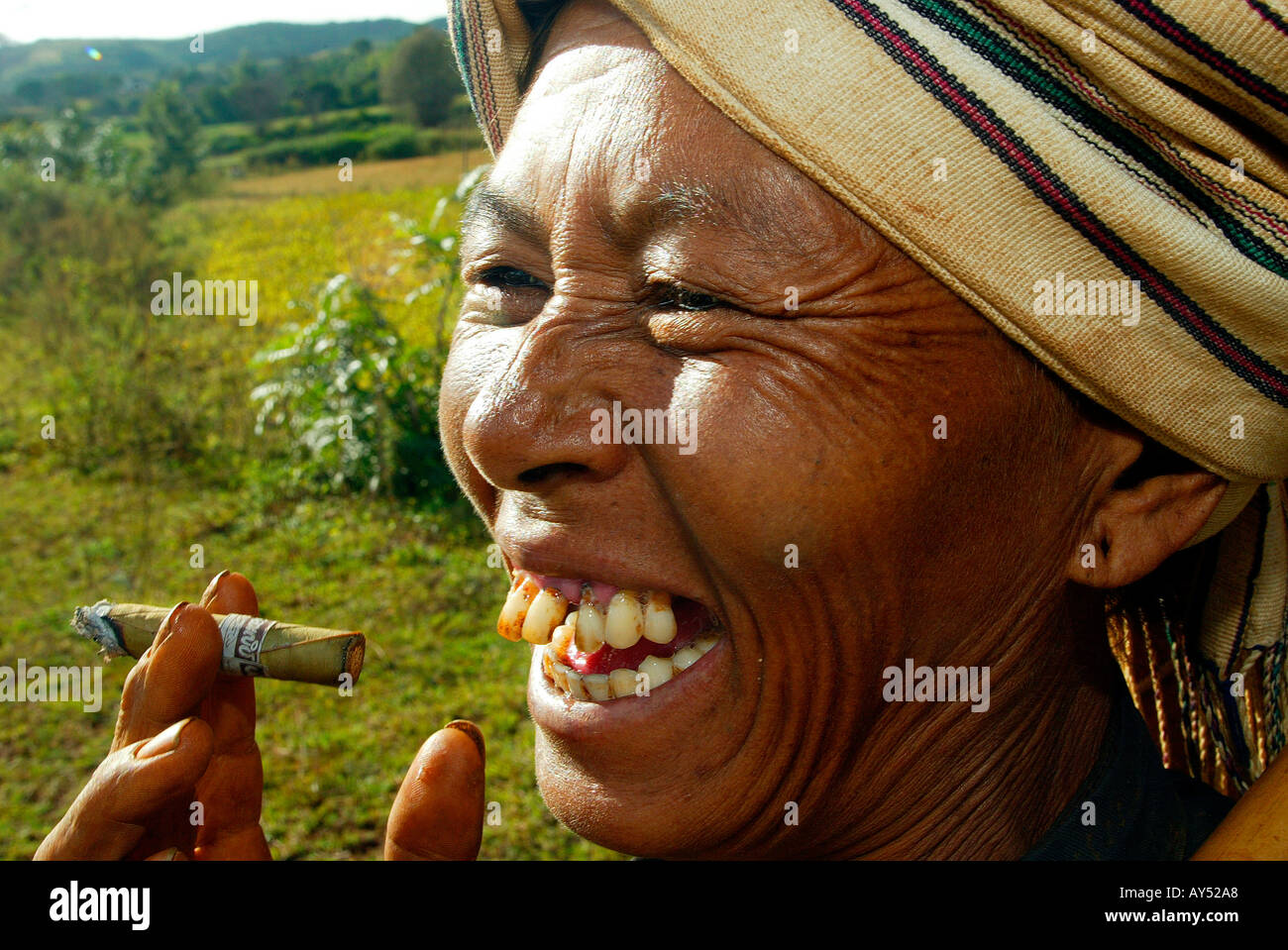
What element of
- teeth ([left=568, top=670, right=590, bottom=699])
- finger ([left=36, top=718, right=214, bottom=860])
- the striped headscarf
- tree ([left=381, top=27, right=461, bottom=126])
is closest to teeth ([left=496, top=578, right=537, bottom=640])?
teeth ([left=568, top=670, right=590, bottom=699])

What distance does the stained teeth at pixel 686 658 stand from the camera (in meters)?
1.76

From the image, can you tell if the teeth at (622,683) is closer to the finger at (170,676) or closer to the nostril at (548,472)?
the nostril at (548,472)

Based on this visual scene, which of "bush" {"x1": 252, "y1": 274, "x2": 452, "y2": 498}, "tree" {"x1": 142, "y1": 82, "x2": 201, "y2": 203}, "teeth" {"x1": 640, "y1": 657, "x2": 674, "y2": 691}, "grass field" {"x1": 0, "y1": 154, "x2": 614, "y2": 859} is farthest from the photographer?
"tree" {"x1": 142, "y1": 82, "x2": 201, "y2": 203}

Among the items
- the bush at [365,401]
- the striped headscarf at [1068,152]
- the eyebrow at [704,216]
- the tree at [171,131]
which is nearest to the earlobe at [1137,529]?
the striped headscarf at [1068,152]

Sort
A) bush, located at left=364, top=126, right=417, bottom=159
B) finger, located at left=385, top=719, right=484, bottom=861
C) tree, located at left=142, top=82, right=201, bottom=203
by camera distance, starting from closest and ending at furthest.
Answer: finger, located at left=385, top=719, right=484, bottom=861 < tree, located at left=142, top=82, right=201, bottom=203 < bush, located at left=364, top=126, right=417, bottom=159

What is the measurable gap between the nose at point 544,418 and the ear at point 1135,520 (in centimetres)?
85

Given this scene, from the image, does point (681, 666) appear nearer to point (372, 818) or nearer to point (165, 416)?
point (372, 818)

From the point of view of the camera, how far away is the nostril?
1.69 metres

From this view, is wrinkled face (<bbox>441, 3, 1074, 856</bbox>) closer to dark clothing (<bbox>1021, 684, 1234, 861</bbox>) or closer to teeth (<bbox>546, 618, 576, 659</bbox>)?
teeth (<bbox>546, 618, 576, 659</bbox>)

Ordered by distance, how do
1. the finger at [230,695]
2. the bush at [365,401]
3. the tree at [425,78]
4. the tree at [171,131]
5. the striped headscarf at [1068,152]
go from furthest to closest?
the tree at [171,131] < the tree at [425,78] < the bush at [365,401] < the finger at [230,695] < the striped headscarf at [1068,152]

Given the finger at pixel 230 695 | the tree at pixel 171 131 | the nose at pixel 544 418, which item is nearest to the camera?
the nose at pixel 544 418

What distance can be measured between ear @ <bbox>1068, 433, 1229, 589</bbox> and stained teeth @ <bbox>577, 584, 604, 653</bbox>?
0.83m

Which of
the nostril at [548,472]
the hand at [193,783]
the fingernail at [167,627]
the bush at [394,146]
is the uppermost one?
the bush at [394,146]
